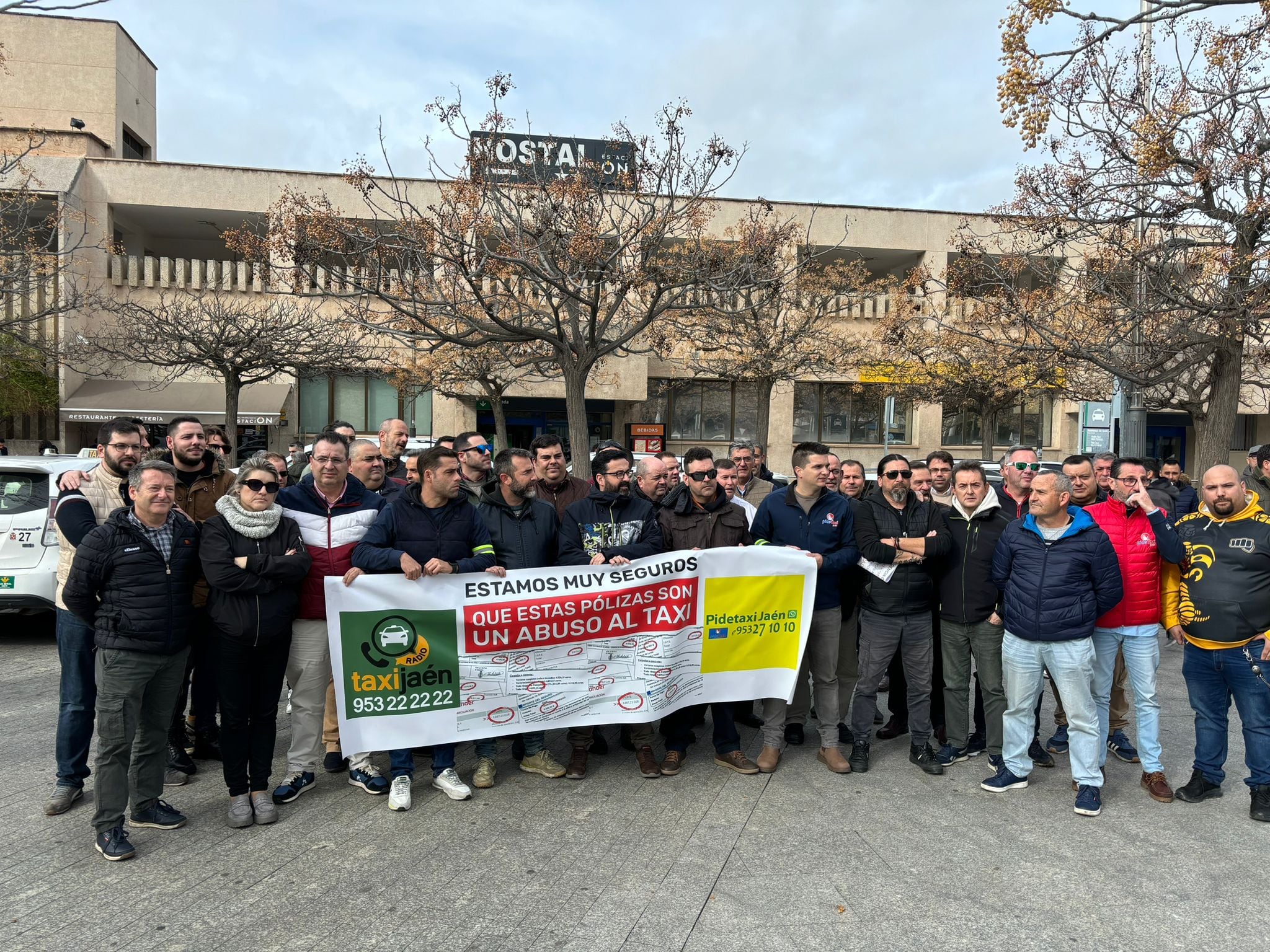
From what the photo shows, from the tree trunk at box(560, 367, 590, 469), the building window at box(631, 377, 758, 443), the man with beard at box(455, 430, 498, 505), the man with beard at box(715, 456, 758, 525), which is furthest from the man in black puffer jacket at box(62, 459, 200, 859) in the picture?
the building window at box(631, 377, 758, 443)

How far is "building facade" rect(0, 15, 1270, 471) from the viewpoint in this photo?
2697 centimetres

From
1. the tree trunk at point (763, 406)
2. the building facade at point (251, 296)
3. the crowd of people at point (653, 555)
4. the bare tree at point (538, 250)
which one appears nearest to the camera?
the crowd of people at point (653, 555)

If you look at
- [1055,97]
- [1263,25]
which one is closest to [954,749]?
[1263,25]

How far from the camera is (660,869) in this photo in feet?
14.2

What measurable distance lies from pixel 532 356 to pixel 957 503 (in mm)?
11903

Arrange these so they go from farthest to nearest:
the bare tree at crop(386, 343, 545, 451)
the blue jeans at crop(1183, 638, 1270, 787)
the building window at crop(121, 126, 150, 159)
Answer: the building window at crop(121, 126, 150, 159) → the bare tree at crop(386, 343, 545, 451) → the blue jeans at crop(1183, 638, 1270, 787)

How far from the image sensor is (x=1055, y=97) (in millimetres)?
12367

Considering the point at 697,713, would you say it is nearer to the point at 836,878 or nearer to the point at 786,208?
the point at 836,878

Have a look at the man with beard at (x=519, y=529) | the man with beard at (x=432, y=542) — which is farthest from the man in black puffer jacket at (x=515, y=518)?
the man with beard at (x=432, y=542)

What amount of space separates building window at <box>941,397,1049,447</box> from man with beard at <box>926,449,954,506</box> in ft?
92.9

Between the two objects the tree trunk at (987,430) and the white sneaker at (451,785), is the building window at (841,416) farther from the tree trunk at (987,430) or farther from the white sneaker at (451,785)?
the white sneaker at (451,785)

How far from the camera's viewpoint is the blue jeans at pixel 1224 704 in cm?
511

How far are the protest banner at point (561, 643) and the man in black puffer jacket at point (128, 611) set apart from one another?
0.89m

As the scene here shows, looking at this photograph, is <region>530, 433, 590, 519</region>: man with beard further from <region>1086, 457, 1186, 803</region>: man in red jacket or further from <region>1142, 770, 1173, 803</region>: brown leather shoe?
<region>1142, 770, 1173, 803</region>: brown leather shoe
